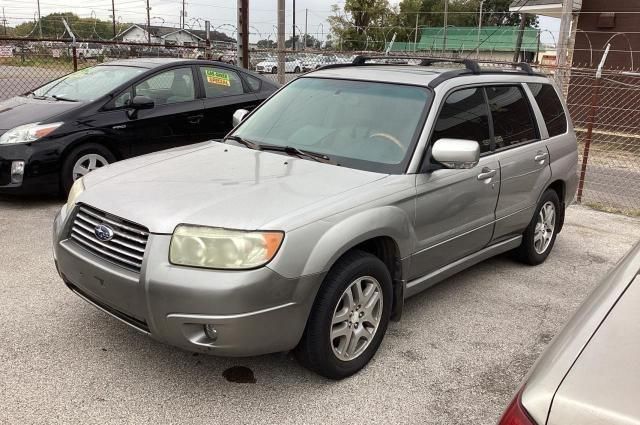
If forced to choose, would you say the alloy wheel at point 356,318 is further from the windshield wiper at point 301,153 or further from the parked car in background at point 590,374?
the parked car in background at point 590,374

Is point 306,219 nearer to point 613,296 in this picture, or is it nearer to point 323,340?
point 323,340

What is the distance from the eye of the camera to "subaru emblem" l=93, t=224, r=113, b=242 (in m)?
2.92

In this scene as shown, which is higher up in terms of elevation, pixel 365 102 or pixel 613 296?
pixel 365 102

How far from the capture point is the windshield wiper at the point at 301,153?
3592 millimetres

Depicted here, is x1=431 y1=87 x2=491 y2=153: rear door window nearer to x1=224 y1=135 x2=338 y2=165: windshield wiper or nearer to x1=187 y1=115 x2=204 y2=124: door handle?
x1=224 y1=135 x2=338 y2=165: windshield wiper

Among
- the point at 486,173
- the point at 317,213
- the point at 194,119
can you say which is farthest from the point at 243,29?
the point at 317,213

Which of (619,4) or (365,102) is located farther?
(619,4)

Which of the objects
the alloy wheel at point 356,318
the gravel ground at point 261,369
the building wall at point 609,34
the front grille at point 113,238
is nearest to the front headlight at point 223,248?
the front grille at point 113,238

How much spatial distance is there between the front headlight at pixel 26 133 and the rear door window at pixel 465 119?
4170mm

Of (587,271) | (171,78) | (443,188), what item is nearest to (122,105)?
(171,78)

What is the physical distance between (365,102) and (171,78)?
3.76 metres

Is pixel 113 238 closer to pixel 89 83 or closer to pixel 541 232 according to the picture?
pixel 541 232

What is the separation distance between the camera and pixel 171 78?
6.93 meters

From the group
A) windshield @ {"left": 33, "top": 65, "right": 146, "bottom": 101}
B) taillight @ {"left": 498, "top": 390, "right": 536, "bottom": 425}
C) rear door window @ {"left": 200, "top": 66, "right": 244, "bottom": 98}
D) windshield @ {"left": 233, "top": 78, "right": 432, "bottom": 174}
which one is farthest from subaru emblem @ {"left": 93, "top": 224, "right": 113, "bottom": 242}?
rear door window @ {"left": 200, "top": 66, "right": 244, "bottom": 98}
